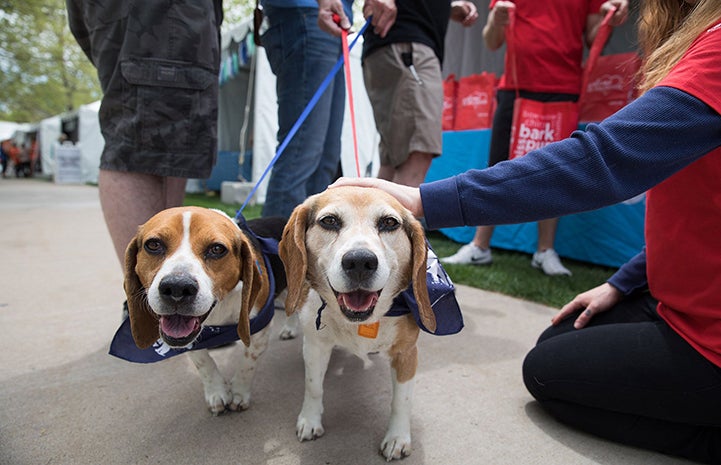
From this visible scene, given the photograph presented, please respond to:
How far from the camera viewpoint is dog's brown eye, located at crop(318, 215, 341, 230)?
1.40 meters

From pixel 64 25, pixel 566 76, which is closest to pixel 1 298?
pixel 566 76

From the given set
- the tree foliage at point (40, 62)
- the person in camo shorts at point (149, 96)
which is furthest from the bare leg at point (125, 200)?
the tree foliage at point (40, 62)

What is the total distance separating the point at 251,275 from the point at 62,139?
23.2 meters

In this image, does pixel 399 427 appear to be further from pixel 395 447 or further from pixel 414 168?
pixel 414 168

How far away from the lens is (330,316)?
152cm

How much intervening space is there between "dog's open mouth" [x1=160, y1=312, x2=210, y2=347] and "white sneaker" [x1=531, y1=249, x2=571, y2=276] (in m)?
3.35

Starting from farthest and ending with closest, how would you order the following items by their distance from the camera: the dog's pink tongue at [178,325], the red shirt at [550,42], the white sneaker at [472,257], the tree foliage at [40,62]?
the tree foliage at [40,62] → the white sneaker at [472,257] → the red shirt at [550,42] → the dog's pink tongue at [178,325]

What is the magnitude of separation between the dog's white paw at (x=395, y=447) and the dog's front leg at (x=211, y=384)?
66 centimetres

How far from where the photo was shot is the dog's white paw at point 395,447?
1.45m

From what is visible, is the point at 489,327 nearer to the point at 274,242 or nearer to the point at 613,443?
the point at 613,443

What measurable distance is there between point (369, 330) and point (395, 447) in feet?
1.34

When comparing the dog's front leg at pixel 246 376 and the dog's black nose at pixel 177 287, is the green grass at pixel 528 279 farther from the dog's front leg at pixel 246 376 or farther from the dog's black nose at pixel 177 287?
the dog's black nose at pixel 177 287

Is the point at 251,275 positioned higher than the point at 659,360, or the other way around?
the point at 251,275

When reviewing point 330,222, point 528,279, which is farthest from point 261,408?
point 528,279
